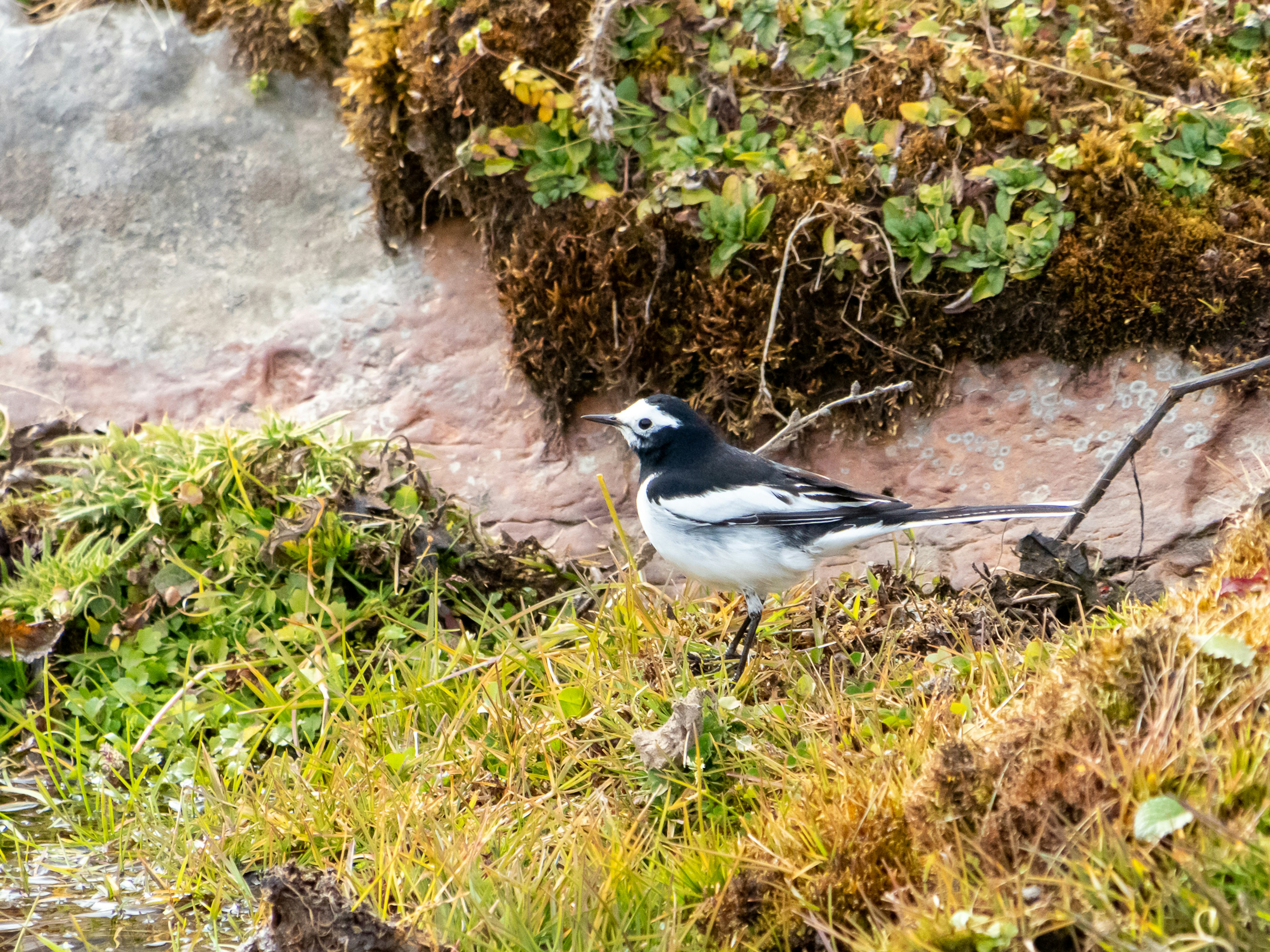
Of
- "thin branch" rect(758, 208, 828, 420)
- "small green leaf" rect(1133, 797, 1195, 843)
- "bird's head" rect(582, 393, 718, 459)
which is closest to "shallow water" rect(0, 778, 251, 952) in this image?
"bird's head" rect(582, 393, 718, 459)

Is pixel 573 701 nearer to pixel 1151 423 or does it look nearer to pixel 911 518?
pixel 911 518

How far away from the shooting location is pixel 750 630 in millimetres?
4387

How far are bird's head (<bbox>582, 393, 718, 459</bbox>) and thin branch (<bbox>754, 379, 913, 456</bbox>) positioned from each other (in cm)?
51

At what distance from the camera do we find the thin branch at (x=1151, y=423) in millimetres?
4219

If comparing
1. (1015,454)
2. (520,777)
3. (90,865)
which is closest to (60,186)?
(90,865)

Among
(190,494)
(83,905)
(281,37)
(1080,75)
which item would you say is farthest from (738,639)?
(281,37)

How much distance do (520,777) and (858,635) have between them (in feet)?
4.98

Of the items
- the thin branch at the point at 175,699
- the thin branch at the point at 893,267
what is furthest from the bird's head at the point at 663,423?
the thin branch at the point at 175,699

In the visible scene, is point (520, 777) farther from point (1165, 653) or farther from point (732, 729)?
point (1165, 653)

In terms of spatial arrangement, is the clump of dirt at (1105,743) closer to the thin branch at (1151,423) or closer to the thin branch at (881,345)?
the thin branch at (1151,423)

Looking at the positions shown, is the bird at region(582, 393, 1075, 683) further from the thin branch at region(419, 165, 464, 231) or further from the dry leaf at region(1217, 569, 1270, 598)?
the thin branch at region(419, 165, 464, 231)

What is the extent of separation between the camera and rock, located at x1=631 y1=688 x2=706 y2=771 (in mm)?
3594

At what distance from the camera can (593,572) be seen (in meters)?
5.34

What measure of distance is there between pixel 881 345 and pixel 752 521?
1.55 m
